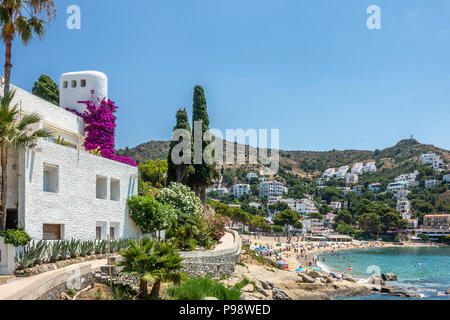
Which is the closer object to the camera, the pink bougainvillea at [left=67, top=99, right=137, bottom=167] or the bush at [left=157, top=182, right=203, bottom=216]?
the pink bougainvillea at [left=67, top=99, right=137, bottom=167]

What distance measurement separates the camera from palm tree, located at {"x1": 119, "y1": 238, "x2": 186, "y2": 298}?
49.9 ft

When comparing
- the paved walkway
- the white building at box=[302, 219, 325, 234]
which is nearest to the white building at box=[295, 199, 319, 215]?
the white building at box=[302, 219, 325, 234]

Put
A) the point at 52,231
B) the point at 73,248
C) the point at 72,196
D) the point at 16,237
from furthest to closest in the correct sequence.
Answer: the point at 72,196, the point at 52,231, the point at 73,248, the point at 16,237

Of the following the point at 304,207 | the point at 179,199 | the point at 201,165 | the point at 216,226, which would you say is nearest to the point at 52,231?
the point at 179,199

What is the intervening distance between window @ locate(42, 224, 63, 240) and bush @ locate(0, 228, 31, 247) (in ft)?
7.25

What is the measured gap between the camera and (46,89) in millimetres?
44438

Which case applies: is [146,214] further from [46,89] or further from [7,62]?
[46,89]

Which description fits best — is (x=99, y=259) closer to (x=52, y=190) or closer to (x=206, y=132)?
(x=52, y=190)

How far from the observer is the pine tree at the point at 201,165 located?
40.4m

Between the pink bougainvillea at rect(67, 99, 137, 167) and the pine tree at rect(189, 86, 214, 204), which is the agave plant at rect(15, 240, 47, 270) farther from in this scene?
the pine tree at rect(189, 86, 214, 204)

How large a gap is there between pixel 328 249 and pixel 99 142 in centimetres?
8670

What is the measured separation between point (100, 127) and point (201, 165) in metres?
12.7

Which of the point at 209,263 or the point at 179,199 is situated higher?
the point at 179,199
